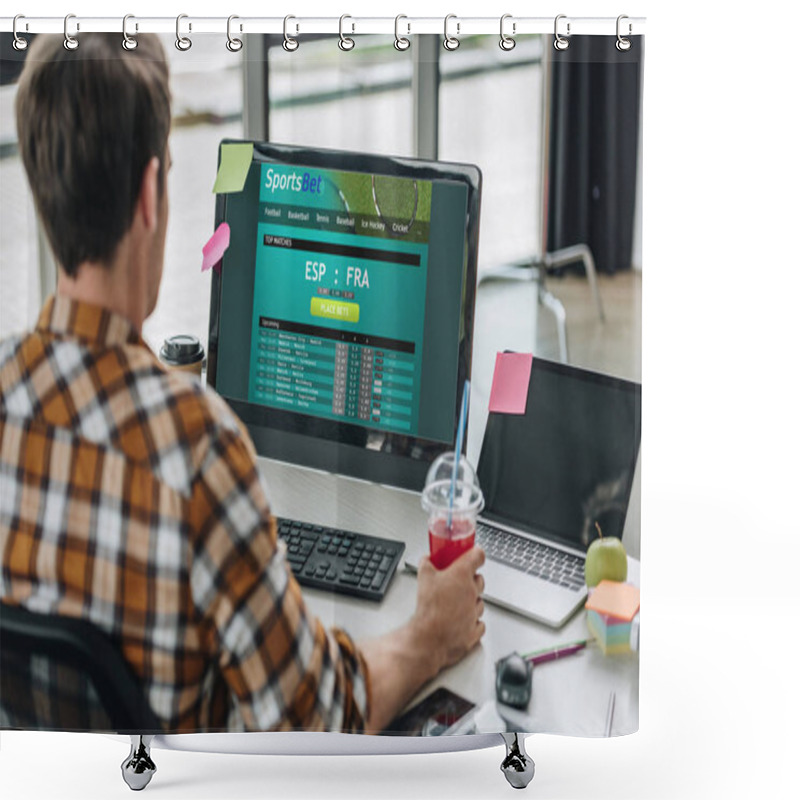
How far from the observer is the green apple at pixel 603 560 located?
2023 mm

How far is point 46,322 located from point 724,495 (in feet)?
6.13

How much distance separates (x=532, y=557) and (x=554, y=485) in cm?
12

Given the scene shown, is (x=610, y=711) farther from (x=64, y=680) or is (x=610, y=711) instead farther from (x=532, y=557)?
(x=64, y=680)

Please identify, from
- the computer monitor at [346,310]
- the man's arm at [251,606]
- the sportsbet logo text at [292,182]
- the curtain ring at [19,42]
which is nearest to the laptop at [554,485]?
the computer monitor at [346,310]

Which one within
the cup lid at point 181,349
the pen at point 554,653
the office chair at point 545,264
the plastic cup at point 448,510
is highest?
the office chair at point 545,264

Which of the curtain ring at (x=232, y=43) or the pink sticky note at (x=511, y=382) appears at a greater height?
the curtain ring at (x=232, y=43)

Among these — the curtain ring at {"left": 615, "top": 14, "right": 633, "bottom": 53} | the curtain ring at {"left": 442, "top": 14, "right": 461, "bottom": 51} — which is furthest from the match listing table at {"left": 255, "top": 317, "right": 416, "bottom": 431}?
the curtain ring at {"left": 615, "top": 14, "right": 633, "bottom": 53}

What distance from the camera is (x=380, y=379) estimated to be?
6.58 feet

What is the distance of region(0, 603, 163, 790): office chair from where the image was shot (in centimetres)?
195

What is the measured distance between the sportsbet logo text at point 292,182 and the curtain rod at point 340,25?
0.69ft

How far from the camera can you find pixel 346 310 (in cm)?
201

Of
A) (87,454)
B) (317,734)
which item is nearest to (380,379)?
(87,454)

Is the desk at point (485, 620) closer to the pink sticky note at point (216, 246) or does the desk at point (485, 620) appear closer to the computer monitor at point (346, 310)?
the computer monitor at point (346, 310)

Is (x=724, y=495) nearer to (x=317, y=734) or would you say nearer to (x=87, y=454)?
(x=317, y=734)
